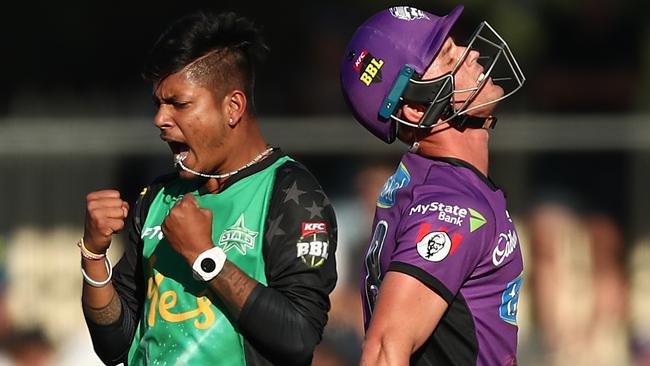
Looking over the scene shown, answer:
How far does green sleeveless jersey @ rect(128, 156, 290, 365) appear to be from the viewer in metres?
4.07

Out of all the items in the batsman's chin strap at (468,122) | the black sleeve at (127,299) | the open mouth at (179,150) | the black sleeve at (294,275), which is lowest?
the black sleeve at (127,299)

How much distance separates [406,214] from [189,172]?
767mm

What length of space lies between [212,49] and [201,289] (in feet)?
2.52

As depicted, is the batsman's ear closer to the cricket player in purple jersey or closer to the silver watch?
the cricket player in purple jersey

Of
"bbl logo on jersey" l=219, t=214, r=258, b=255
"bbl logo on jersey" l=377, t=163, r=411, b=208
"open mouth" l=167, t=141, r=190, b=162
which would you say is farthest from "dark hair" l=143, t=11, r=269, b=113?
"bbl logo on jersey" l=377, t=163, r=411, b=208

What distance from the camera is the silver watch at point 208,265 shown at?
3.92 m

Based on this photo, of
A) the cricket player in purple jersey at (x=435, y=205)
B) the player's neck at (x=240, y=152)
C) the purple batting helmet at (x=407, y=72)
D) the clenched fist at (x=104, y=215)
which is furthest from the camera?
the player's neck at (x=240, y=152)


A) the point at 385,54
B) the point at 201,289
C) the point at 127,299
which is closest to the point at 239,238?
the point at 201,289

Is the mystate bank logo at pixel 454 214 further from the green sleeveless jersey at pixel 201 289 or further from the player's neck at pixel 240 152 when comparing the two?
the player's neck at pixel 240 152

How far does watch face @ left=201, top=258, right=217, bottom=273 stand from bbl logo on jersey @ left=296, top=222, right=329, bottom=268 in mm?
272

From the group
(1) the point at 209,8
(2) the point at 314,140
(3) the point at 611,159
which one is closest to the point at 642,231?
(3) the point at 611,159

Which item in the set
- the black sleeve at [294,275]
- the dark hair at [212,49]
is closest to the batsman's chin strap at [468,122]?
the black sleeve at [294,275]

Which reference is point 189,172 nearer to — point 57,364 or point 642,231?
point 57,364

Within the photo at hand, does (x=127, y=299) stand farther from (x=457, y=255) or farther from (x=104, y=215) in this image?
(x=457, y=255)
